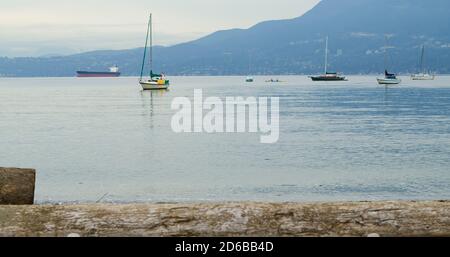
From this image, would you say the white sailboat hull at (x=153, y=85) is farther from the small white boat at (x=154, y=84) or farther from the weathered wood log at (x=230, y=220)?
the weathered wood log at (x=230, y=220)

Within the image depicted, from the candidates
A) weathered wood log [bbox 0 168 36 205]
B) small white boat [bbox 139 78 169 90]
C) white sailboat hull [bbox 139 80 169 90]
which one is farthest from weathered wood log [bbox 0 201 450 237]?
white sailboat hull [bbox 139 80 169 90]

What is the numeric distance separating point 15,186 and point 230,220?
196 centimetres

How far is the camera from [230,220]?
5.18 m

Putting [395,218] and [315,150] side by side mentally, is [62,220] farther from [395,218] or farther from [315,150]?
[315,150]

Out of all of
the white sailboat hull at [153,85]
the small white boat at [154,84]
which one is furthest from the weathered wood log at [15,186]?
the white sailboat hull at [153,85]

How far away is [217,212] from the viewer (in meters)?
5.21

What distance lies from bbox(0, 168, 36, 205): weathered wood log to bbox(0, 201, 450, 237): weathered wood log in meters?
0.59

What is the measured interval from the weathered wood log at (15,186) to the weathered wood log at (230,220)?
1.93 ft

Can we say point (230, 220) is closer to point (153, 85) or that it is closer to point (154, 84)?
point (154, 84)

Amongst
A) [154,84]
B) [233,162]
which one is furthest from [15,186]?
[154,84]
